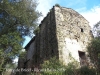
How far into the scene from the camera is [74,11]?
14.2 meters

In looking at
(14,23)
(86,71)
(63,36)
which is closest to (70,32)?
(63,36)

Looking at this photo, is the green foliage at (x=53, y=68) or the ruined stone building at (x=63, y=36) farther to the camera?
the ruined stone building at (x=63, y=36)

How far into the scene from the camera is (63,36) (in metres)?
11.2

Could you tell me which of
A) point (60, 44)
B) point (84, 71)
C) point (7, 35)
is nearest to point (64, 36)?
point (60, 44)

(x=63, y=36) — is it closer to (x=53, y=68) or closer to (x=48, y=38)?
(x=48, y=38)

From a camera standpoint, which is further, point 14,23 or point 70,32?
point 70,32

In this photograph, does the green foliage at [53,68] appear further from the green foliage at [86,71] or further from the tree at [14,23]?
the tree at [14,23]

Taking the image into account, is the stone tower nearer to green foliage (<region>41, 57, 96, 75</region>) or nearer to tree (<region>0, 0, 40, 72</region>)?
green foliage (<region>41, 57, 96, 75</region>)

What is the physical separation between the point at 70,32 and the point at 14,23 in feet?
17.1

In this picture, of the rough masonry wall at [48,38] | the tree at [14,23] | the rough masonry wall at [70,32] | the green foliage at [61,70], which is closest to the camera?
the green foliage at [61,70]

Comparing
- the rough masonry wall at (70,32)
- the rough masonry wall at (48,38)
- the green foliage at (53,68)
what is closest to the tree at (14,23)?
the rough masonry wall at (48,38)

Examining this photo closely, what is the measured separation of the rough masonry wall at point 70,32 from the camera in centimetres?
1058

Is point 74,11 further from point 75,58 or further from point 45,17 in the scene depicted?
point 75,58

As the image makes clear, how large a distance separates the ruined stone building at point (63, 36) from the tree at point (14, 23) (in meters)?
1.69
